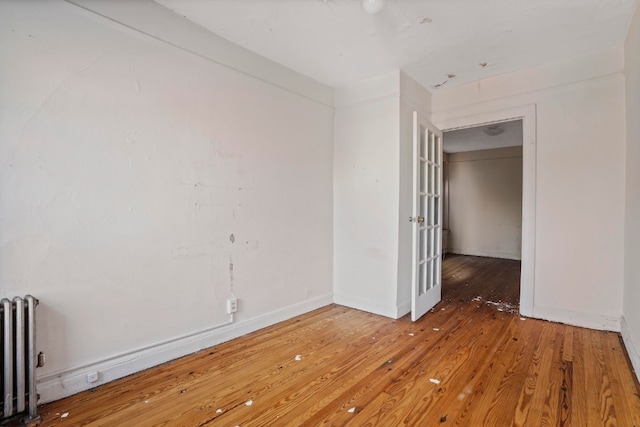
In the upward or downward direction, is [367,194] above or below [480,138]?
below

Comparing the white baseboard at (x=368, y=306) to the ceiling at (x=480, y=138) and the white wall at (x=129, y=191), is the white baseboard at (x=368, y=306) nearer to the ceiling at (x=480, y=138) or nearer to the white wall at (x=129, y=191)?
the white wall at (x=129, y=191)

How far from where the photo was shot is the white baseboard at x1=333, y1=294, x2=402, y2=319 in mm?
3043

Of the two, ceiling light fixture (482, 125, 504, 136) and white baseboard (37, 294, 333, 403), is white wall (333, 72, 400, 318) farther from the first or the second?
ceiling light fixture (482, 125, 504, 136)

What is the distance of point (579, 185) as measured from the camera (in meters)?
2.75

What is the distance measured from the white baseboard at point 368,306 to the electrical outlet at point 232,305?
4.31ft

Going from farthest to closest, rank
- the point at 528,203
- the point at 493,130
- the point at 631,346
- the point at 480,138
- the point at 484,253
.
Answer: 1. the point at 484,253
2. the point at 480,138
3. the point at 493,130
4. the point at 528,203
5. the point at 631,346

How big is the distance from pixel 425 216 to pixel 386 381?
1775 millimetres

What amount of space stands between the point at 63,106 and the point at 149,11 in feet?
2.81

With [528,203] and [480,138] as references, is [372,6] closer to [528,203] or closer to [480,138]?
[528,203]

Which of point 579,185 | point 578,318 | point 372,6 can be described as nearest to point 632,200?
point 579,185

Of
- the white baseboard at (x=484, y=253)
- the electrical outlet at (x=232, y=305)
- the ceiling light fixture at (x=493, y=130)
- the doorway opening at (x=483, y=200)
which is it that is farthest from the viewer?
the white baseboard at (x=484, y=253)

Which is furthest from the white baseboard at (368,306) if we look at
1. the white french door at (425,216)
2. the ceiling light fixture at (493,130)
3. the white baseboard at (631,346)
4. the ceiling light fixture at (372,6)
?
the ceiling light fixture at (493,130)

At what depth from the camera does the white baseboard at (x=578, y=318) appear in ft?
8.63

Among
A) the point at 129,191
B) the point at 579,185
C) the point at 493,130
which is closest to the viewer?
the point at 129,191
